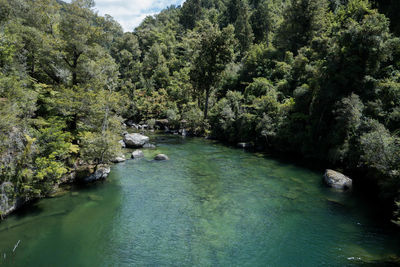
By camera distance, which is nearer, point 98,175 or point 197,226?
point 197,226

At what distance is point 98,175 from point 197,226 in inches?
411

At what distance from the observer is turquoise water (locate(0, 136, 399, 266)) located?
1184cm

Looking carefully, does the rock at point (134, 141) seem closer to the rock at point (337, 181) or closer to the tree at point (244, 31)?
the rock at point (337, 181)

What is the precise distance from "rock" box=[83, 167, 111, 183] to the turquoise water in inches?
28.0

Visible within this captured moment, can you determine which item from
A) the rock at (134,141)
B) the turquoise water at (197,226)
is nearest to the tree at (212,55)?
the rock at (134,141)

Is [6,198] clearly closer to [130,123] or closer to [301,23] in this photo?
[130,123]

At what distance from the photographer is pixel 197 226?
1455 cm

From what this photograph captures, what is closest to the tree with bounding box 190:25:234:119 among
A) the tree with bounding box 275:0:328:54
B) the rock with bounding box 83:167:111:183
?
the tree with bounding box 275:0:328:54

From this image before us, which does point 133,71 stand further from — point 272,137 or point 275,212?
point 275,212

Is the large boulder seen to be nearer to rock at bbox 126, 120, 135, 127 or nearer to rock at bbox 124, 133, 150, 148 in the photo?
rock at bbox 124, 133, 150, 148

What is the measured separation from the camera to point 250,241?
43.7 feet

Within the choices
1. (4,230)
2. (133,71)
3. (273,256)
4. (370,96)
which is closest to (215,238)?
(273,256)

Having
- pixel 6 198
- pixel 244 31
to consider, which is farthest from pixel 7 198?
pixel 244 31

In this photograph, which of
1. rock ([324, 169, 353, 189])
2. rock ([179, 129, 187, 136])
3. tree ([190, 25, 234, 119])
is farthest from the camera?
rock ([179, 129, 187, 136])
